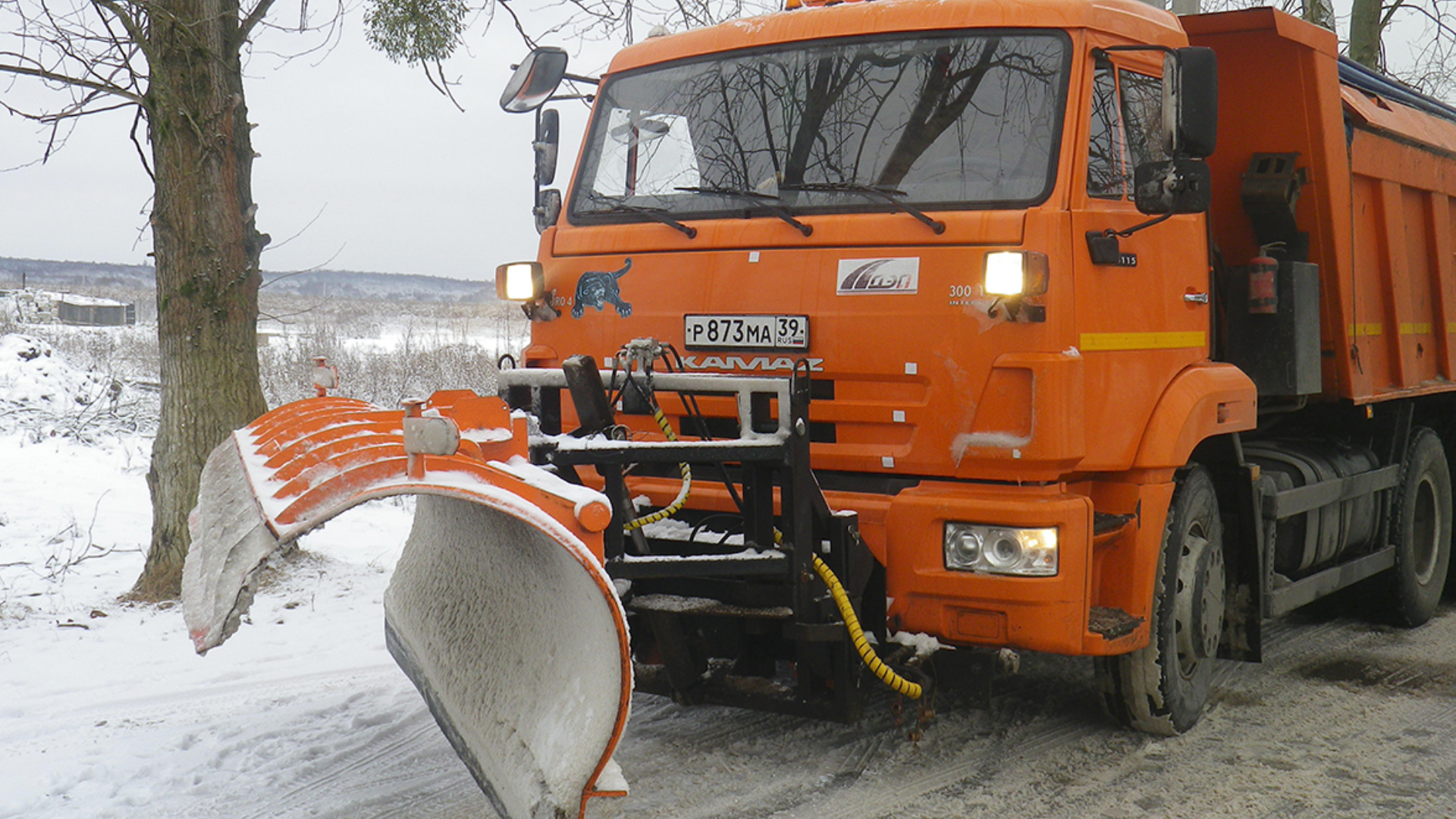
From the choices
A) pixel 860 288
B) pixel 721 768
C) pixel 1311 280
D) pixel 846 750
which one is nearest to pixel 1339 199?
pixel 1311 280

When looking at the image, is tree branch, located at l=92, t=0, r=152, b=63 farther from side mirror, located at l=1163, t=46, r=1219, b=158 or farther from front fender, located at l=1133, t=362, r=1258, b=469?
front fender, located at l=1133, t=362, r=1258, b=469

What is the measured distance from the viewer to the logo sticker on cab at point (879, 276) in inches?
161

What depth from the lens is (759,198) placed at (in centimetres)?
447

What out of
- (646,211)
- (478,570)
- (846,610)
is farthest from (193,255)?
(846,610)

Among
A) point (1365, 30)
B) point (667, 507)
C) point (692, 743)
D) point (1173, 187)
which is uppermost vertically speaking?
point (1365, 30)

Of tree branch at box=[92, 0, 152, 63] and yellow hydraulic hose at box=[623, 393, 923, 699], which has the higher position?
tree branch at box=[92, 0, 152, 63]

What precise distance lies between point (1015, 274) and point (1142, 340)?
692 millimetres

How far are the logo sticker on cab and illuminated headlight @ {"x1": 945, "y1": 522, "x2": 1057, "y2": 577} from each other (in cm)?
80

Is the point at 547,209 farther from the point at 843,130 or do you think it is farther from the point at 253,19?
the point at 253,19

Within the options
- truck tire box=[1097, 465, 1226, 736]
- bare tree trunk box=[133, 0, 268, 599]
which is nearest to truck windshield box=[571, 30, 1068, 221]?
truck tire box=[1097, 465, 1226, 736]

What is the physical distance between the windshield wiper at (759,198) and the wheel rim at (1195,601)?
71.8 inches

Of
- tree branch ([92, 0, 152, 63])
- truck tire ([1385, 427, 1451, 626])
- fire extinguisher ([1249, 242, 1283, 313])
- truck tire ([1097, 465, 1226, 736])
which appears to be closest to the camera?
truck tire ([1097, 465, 1226, 736])

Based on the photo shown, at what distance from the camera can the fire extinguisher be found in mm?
5270

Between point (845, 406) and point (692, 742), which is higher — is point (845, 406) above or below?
above
